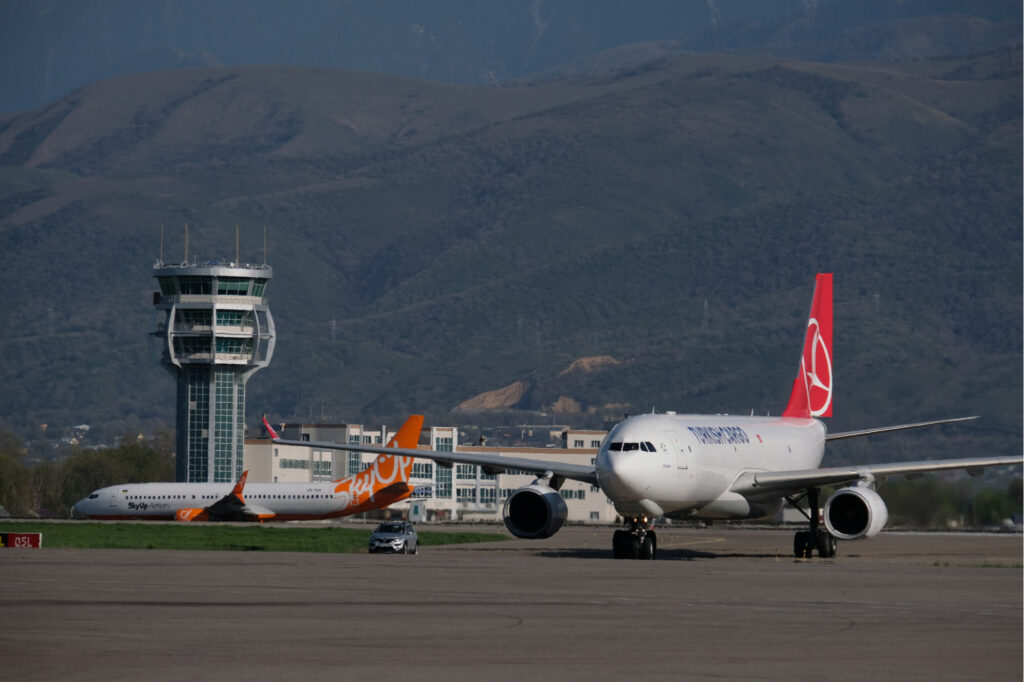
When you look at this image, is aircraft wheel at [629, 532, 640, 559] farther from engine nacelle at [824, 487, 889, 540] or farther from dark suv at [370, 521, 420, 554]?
dark suv at [370, 521, 420, 554]

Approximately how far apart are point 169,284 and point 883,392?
5754 cm

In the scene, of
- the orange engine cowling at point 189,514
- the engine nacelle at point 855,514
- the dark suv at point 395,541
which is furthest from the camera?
the orange engine cowling at point 189,514

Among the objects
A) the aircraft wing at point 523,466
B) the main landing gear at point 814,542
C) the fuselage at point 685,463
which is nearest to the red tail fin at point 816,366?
the fuselage at point 685,463

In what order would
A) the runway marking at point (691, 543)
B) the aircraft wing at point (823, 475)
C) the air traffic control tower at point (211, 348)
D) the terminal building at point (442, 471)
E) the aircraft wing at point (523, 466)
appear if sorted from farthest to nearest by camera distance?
the terminal building at point (442, 471) < the air traffic control tower at point (211, 348) < the runway marking at point (691, 543) < the aircraft wing at point (523, 466) < the aircraft wing at point (823, 475)

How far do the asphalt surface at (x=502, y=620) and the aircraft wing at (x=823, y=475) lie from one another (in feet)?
9.29

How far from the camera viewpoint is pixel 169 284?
129 m

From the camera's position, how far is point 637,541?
168ft

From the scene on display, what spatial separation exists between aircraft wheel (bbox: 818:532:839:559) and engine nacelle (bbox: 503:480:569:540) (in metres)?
7.99

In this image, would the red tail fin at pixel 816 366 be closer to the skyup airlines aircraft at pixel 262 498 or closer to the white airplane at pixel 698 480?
the white airplane at pixel 698 480

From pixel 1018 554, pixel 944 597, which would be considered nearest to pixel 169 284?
pixel 1018 554

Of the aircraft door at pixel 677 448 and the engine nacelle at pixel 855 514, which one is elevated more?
the aircraft door at pixel 677 448

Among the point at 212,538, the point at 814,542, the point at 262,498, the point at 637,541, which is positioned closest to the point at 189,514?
the point at 262,498

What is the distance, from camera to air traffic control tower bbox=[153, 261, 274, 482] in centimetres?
12794

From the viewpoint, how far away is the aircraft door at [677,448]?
165 ft
